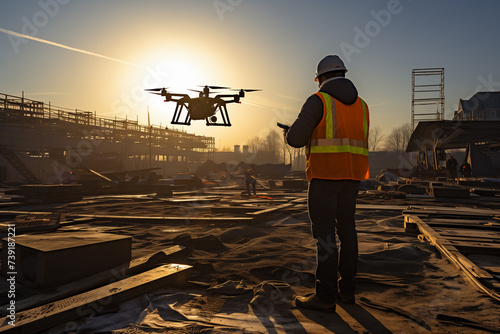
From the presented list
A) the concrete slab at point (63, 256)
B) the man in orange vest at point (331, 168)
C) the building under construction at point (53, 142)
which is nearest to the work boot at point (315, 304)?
the man in orange vest at point (331, 168)

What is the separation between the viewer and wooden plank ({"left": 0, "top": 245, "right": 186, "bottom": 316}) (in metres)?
2.64

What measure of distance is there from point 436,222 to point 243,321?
5248 millimetres

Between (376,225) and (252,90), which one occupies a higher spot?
(252,90)

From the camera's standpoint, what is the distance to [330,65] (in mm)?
3039

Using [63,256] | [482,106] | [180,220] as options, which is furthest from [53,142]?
[482,106]

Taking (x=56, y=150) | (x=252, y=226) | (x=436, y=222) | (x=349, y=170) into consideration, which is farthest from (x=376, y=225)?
(x=56, y=150)

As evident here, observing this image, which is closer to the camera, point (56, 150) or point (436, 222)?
point (436, 222)

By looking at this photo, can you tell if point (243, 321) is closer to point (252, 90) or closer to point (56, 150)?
point (252, 90)

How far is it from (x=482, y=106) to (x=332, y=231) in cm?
7149

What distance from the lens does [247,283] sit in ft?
A: 11.4

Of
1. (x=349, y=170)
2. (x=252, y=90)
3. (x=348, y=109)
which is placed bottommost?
(x=349, y=170)

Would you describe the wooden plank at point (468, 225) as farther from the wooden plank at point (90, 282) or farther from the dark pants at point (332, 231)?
the wooden plank at point (90, 282)

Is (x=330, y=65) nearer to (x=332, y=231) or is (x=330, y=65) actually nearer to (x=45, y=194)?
(x=332, y=231)

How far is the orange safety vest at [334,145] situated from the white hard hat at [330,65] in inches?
12.6
